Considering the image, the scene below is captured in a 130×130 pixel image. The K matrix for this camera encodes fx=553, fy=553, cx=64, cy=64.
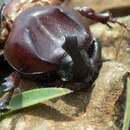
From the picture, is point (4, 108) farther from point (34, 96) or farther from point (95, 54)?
point (95, 54)

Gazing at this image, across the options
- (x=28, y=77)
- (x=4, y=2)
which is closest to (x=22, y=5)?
(x=4, y=2)

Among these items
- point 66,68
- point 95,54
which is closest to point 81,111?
point 66,68

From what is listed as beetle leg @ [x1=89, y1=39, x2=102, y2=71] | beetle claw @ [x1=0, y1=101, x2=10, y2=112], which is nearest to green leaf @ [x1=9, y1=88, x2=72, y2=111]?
beetle claw @ [x1=0, y1=101, x2=10, y2=112]

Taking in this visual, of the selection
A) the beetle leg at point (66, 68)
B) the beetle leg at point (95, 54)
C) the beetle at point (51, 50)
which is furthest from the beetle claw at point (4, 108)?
the beetle leg at point (95, 54)

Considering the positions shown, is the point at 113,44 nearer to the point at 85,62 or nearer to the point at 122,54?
the point at 122,54

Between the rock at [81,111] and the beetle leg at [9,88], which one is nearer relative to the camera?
the rock at [81,111]

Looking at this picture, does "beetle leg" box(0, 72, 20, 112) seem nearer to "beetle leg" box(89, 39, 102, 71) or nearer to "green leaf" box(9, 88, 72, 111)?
"green leaf" box(9, 88, 72, 111)

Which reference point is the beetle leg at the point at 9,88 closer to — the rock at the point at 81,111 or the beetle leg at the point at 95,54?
the rock at the point at 81,111
